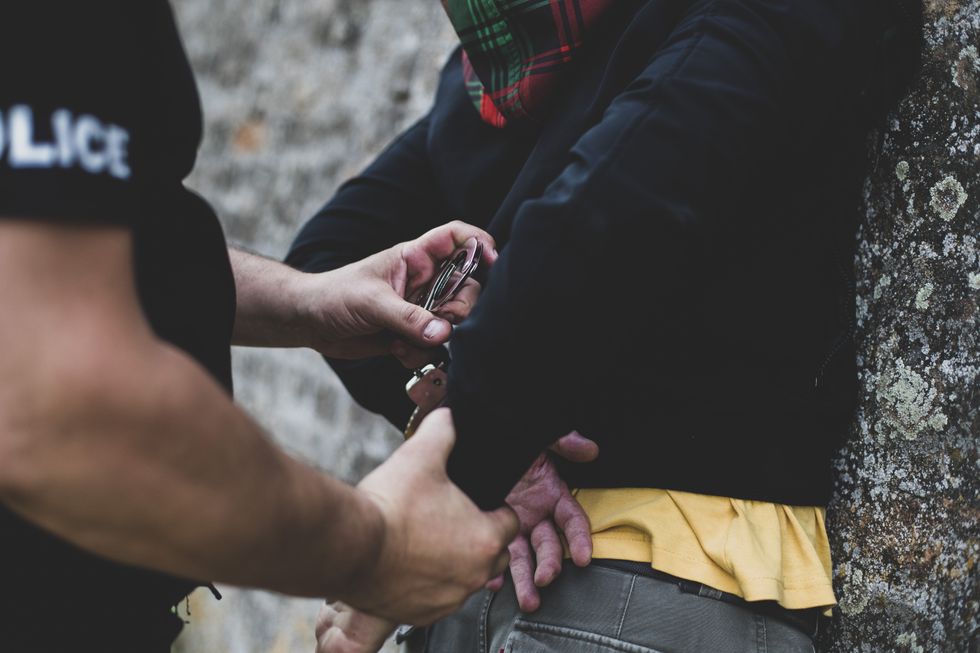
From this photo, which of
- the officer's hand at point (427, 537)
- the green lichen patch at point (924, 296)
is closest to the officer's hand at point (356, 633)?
the officer's hand at point (427, 537)

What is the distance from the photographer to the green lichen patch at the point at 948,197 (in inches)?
49.5

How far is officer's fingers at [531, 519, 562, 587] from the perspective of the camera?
45.2 inches

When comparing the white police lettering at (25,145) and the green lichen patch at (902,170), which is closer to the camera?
the white police lettering at (25,145)

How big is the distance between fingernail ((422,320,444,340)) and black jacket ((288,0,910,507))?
0.17 metres

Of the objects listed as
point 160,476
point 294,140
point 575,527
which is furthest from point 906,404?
point 294,140

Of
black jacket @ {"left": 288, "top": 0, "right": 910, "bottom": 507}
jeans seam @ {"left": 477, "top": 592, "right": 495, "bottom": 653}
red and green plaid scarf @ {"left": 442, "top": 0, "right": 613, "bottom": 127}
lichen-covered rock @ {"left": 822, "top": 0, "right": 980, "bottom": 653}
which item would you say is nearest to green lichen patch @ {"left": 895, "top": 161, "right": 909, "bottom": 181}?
lichen-covered rock @ {"left": 822, "top": 0, "right": 980, "bottom": 653}

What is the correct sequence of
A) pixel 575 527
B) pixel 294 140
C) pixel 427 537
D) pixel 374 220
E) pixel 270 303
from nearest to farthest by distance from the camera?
pixel 427 537 < pixel 575 527 < pixel 270 303 < pixel 374 220 < pixel 294 140

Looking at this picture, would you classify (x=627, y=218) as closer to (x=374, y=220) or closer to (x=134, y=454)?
(x=134, y=454)

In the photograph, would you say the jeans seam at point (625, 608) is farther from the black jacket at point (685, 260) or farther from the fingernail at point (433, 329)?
the fingernail at point (433, 329)

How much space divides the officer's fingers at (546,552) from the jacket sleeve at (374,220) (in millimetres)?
446

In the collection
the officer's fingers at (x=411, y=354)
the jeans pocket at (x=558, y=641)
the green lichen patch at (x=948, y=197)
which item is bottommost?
the jeans pocket at (x=558, y=641)

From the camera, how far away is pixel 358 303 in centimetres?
129

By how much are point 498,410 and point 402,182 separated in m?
0.82

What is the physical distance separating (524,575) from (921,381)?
68 centimetres
